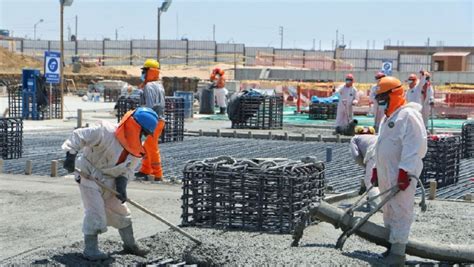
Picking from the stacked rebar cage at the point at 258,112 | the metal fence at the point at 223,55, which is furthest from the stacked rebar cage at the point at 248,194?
the metal fence at the point at 223,55

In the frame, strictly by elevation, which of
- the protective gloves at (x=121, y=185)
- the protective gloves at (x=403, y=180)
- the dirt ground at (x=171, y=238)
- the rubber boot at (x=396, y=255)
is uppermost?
the protective gloves at (x=403, y=180)

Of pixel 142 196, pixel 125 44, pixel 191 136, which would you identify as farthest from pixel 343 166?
pixel 125 44

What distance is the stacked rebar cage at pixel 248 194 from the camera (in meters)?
8.67

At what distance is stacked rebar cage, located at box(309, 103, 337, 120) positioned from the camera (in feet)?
95.0

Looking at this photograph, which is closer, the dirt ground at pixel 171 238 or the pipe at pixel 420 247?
the dirt ground at pixel 171 238

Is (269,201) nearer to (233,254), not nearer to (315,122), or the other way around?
(233,254)

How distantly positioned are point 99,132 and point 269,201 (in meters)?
2.18

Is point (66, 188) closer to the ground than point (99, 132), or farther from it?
closer to the ground

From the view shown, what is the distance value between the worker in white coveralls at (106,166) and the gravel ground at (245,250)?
23 centimetres

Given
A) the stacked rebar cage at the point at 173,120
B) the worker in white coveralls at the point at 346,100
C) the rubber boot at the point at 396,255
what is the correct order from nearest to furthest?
the rubber boot at the point at 396,255 < the stacked rebar cage at the point at 173,120 < the worker in white coveralls at the point at 346,100

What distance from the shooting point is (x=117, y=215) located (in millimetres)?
7559

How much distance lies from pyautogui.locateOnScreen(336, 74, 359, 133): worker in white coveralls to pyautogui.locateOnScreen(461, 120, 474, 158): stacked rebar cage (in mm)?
3281

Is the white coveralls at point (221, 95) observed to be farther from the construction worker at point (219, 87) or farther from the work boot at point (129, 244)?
the work boot at point (129, 244)

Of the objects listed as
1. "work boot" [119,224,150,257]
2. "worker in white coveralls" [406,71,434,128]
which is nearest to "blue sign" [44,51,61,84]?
"worker in white coveralls" [406,71,434,128]
